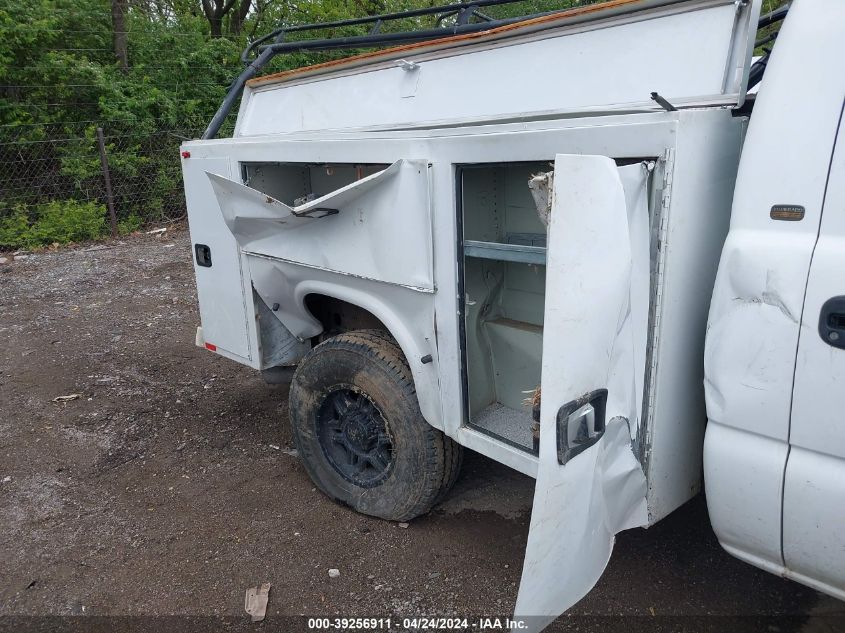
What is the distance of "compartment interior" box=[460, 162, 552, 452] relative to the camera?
113 inches

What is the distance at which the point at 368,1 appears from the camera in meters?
17.3

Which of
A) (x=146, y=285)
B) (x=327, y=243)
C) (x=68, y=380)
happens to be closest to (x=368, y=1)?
(x=146, y=285)

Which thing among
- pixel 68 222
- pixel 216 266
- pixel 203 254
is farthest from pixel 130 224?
pixel 216 266

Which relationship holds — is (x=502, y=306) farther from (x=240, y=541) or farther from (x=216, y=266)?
(x=216, y=266)

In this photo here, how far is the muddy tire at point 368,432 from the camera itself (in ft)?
9.87

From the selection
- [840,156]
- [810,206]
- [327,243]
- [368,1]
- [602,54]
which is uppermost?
[368,1]

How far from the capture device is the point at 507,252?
2.46 meters

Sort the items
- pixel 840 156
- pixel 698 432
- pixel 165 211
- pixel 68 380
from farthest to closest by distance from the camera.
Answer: pixel 165 211, pixel 68 380, pixel 698 432, pixel 840 156

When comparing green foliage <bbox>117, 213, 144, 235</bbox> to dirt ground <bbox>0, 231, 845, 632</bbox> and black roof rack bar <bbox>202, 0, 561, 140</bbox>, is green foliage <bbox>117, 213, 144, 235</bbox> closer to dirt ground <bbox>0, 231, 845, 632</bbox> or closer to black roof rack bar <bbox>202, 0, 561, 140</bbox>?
dirt ground <bbox>0, 231, 845, 632</bbox>

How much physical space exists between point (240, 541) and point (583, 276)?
2.21 m

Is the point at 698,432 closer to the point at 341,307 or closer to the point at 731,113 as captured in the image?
the point at 731,113

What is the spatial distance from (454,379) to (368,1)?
660 inches

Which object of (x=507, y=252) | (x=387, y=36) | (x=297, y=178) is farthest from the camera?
(x=387, y=36)

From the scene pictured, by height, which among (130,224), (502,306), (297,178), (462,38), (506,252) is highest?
(462,38)
